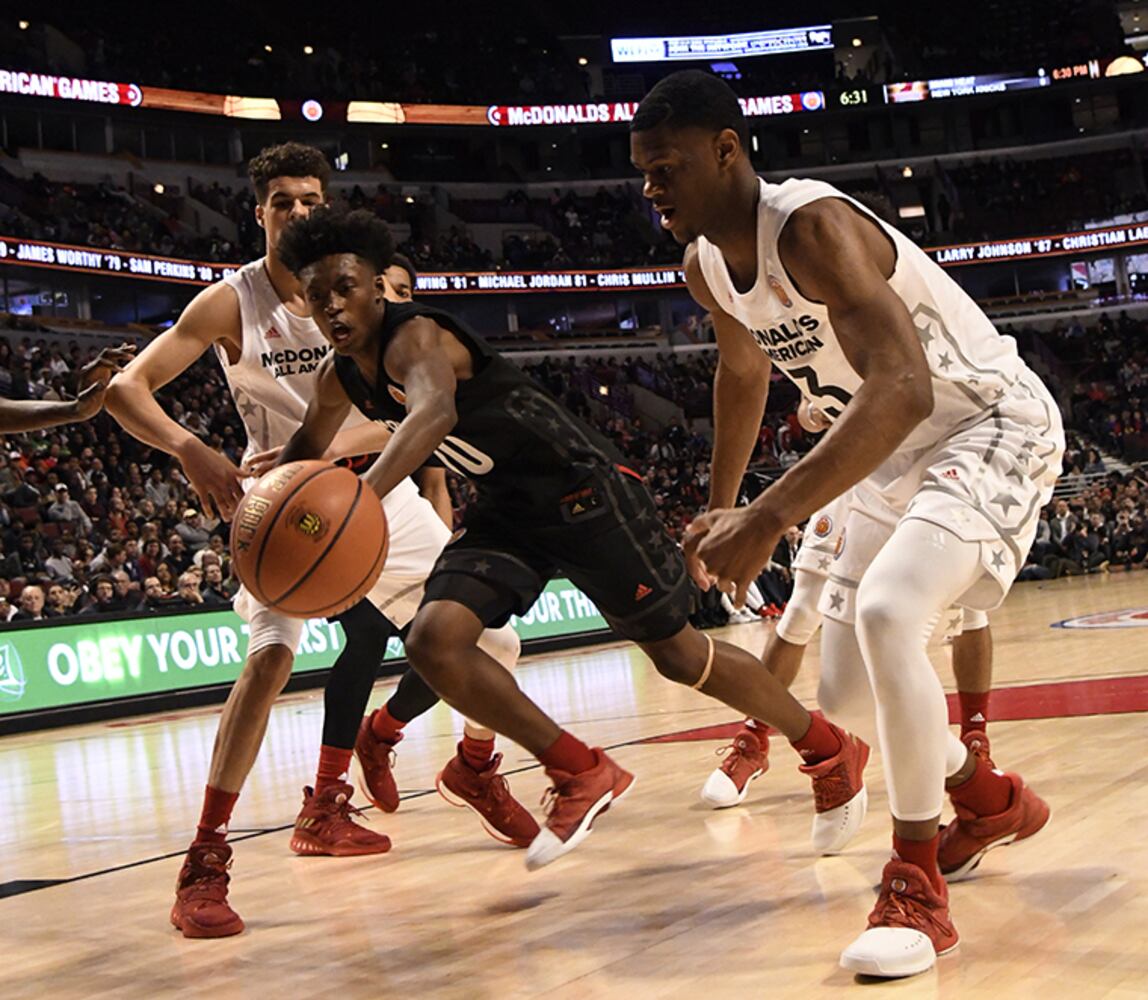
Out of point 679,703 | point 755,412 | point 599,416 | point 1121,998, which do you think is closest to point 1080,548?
point 599,416

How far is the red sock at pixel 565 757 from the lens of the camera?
3609mm

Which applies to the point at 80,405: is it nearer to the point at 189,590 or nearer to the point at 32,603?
the point at 32,603

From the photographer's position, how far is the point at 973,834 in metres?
3.27

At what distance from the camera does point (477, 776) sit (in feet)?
14.0

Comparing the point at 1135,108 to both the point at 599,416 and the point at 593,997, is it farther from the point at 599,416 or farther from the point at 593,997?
the point at 593,997

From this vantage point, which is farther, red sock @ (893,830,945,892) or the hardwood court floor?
red sock @ (893,830,945,892)

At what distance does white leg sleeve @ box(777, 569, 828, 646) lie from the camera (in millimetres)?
4723

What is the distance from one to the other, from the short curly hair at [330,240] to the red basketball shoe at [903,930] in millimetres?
2062

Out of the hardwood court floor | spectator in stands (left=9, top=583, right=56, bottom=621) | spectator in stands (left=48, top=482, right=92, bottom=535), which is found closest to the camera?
the hardwood court floor

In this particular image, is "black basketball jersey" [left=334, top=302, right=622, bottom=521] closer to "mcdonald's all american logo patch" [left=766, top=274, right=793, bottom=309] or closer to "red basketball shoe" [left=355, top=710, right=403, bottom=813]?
"mcdonald's all american logo patch" [left=766, top=274, right=793, bottom=309]

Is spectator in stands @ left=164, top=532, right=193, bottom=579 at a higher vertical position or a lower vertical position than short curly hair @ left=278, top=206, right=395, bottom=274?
lower

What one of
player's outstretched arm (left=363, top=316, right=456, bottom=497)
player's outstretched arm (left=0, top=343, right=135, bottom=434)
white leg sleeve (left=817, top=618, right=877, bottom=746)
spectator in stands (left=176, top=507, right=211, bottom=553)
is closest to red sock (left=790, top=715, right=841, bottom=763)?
white leg sleeve (left=817, top=618, right=877, bottom=746)

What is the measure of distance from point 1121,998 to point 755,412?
2059 millimetres

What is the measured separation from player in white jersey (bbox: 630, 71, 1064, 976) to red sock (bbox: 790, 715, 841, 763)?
1.89 feet
